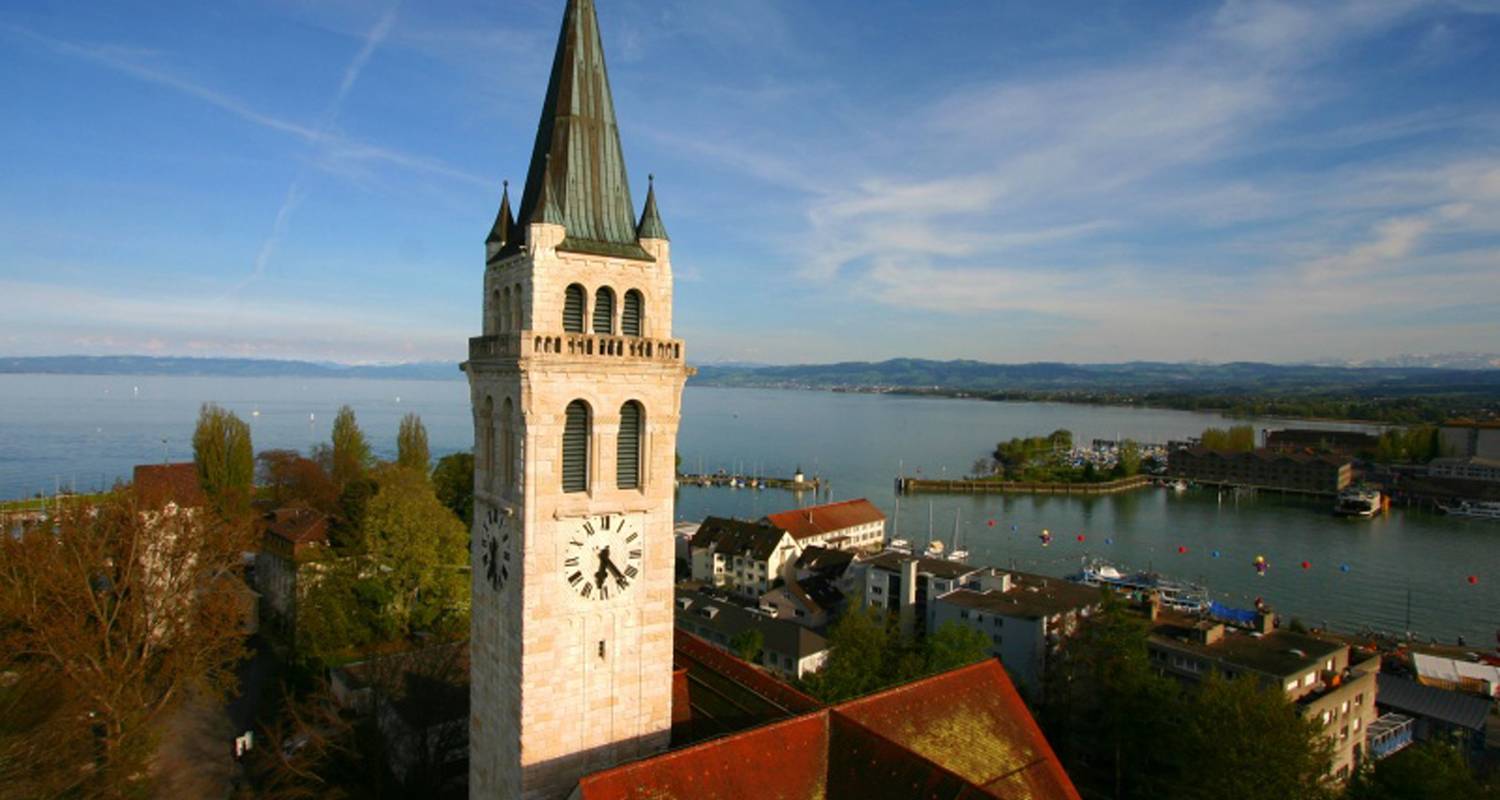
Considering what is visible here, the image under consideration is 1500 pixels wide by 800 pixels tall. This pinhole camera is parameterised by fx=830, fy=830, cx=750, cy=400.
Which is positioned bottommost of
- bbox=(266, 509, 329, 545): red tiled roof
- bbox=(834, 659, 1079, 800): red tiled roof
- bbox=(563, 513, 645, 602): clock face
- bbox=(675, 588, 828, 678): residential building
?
bbox=(675, 588, 828, 678): residential building

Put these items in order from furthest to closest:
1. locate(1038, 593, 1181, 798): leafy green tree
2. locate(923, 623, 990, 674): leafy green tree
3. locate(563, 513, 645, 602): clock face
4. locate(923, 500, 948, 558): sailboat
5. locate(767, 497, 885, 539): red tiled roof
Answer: locate(923, 500, 948, 558): sailboat → locate(767, 497, 885, 539): red tiled roof → locate(923, 623, 990, 674): leafy green tree → locate(1038, 593, 1181, 798): leafy green tree → locate(563, 513, 645, 602): clock face

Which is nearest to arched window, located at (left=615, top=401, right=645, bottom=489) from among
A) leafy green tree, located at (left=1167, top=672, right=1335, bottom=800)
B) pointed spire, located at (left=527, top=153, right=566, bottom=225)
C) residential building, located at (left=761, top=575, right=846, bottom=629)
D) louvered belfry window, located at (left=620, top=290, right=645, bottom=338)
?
louvered belfry window, located at (left=620, top=290, right=645, bottom=338)

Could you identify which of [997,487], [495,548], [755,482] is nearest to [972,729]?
[495,548]

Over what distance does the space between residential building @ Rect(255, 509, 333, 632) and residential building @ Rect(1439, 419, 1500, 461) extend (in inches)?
5443

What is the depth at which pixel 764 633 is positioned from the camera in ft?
115

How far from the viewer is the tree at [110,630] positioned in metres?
18.6

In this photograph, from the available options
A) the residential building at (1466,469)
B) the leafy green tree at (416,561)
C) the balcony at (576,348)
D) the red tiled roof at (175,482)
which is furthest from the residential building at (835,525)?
the residential building at (1466,469)

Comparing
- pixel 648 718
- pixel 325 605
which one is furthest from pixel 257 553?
pixel 648 718

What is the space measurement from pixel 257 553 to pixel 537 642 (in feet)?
116

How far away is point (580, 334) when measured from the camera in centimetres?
1242

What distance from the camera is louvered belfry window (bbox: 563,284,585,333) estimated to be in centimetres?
1271

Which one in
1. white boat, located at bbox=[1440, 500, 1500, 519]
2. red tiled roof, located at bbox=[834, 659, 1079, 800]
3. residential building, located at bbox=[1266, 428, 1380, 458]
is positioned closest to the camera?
red tiled roof, located at bbox=[834, 659, 1079, 800]

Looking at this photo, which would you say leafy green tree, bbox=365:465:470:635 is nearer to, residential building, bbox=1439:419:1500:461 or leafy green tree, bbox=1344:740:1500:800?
leafy green tree, bbox=1344:740:1500:800

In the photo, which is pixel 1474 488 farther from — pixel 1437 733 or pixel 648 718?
pixel 648 718
